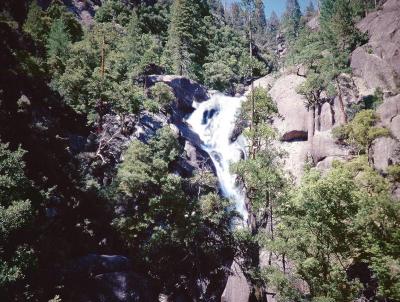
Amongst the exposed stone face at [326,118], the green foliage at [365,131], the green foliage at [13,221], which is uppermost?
the exposed stone face at [326,118]

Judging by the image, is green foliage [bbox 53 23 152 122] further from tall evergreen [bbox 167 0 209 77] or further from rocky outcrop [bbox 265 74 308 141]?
rocky outcrop [bbox 265 74 308 141]

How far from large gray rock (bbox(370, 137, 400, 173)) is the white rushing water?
43.4 feet

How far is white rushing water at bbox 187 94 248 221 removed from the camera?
3672 cm

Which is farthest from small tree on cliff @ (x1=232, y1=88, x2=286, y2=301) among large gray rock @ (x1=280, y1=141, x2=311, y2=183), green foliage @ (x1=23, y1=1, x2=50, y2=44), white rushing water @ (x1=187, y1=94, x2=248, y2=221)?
green foliage @ (x1=23, y1=1, x2=50, y2=44)

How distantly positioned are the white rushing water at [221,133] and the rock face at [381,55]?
1686 centimetres

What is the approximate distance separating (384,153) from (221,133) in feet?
65.4

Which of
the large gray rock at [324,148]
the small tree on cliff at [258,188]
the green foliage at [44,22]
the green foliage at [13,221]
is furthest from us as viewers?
the green foliage at [44,22]

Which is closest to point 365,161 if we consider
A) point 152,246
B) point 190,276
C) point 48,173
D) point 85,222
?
point 190,276

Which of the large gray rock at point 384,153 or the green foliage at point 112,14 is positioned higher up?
the green foliage at point 112,14

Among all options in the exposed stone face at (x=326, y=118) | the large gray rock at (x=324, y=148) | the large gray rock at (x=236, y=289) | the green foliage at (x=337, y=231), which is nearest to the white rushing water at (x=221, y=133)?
the large gray rock at (x=324, y=148)

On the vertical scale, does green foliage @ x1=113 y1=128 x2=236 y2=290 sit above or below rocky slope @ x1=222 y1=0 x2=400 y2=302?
below

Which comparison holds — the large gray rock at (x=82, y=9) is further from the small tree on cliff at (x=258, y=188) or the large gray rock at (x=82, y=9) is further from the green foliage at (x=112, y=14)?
the small tree on cliff at (x=258, y=188)

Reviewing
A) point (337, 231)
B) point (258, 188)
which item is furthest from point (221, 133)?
point (337, 231)

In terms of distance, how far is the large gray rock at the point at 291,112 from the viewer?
1626 inches
